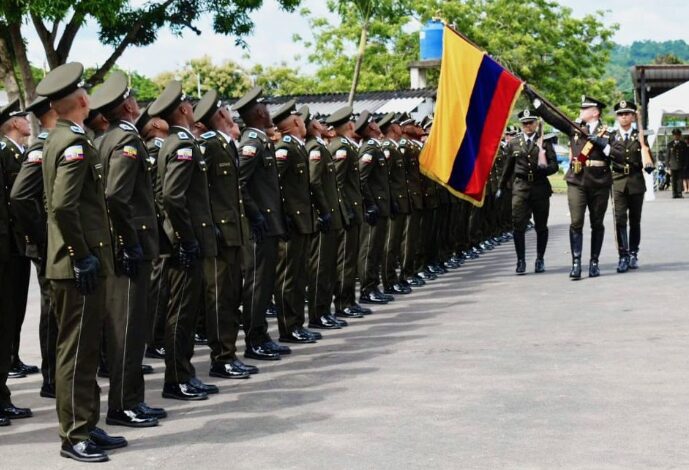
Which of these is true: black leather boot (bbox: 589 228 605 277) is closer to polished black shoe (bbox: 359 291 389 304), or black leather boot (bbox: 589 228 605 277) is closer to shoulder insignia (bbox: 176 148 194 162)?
polished black shoe (bbox: 359 291 389 304)

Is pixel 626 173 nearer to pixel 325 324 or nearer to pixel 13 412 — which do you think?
pixel 325 324

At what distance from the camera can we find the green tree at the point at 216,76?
7500 centimetres

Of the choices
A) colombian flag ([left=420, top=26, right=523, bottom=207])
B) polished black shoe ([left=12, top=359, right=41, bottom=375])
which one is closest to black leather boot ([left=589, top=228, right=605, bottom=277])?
colombian flag ([left=420, top=26, right=523, bottom=207])

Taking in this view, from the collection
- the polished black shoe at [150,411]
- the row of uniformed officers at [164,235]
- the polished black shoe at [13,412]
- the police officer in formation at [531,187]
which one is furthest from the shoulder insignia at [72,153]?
the police officer in formation at [531,187]

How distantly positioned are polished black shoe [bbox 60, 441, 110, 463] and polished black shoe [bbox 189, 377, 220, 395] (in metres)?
1.57

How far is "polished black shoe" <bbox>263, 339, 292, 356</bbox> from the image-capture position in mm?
9250

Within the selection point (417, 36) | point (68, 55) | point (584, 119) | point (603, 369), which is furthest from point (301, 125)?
point (417, 36)

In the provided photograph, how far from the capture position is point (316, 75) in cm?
5638

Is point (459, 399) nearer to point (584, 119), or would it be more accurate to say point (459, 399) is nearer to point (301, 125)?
point (301, 125)

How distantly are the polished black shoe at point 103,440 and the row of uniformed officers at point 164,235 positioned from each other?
0.01 meters

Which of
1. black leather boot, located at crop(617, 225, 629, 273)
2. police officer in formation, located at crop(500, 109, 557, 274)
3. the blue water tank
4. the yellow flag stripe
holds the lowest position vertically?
black leather boot, located at crop(617, 225, 629, 273)

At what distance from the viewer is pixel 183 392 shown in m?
7.62

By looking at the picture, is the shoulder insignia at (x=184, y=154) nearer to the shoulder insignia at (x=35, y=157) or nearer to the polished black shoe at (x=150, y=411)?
the shoulder insignia at (x=35, y=157)

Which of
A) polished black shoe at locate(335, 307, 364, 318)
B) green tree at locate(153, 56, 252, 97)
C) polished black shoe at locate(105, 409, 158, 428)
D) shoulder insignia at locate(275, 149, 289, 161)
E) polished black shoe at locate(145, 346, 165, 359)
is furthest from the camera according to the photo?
green tree at locate(153, 56, 252, 97)
